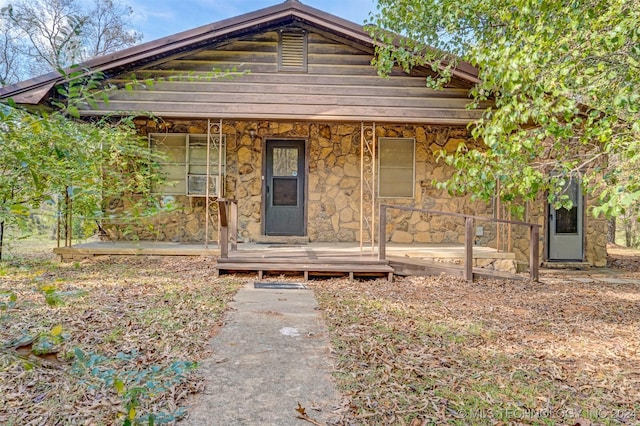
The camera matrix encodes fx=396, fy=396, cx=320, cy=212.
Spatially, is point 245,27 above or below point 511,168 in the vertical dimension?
above

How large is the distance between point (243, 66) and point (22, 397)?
5.87 metres

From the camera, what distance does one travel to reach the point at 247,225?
789 centimetres

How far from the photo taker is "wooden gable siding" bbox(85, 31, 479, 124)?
654 centimetres

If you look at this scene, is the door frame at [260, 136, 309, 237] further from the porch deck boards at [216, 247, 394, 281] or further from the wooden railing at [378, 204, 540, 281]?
the wooden railing at [378, 204, 540, 281]

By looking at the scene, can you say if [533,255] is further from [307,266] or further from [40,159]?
[40,159]

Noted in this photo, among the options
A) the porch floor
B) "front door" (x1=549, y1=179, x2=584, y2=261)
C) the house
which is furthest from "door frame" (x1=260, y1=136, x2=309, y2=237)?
"front door" (x1=549, y1=179, x2=584, y2=261)

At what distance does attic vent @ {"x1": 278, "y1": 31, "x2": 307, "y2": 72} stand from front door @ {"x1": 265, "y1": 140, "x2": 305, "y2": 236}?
1.51 m

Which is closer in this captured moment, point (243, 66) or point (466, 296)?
point (466, 296)

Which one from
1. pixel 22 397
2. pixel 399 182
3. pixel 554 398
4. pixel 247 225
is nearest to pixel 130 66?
pixel 247 225

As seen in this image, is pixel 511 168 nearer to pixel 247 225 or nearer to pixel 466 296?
pixel 466 296

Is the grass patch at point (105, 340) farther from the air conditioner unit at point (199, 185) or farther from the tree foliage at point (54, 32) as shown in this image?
the tree foliage at point (54, 32)

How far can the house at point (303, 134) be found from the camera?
6.61 m

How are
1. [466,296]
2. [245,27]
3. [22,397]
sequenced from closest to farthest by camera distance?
[22,397] → [466,296] → [245,27]

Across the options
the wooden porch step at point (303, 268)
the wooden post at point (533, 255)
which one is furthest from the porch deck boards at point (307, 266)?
the wooden post at point (533, 255)
